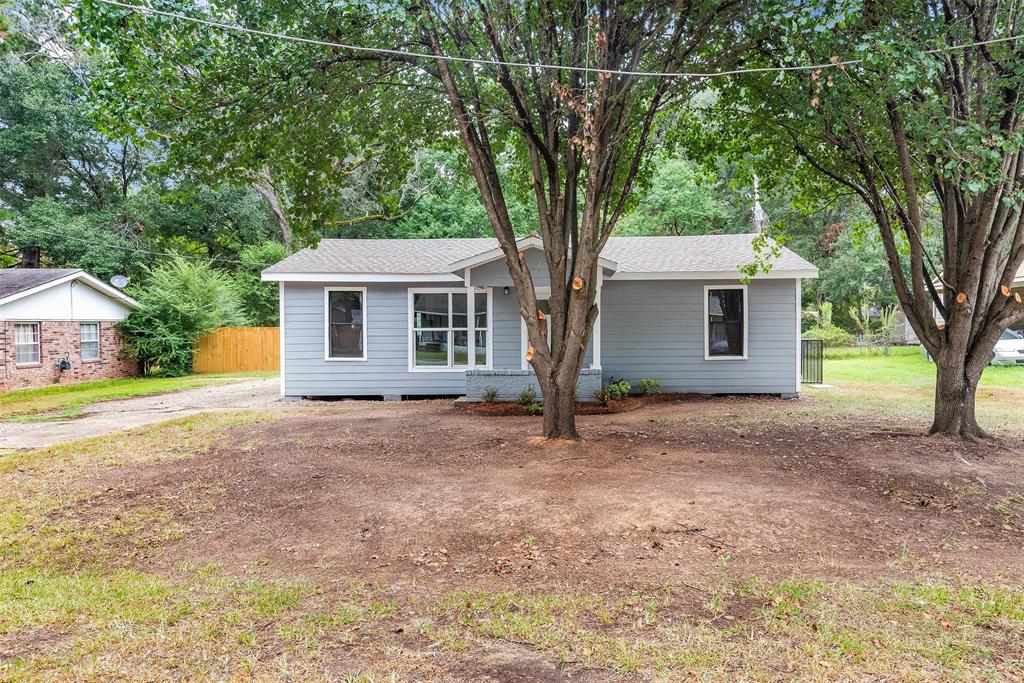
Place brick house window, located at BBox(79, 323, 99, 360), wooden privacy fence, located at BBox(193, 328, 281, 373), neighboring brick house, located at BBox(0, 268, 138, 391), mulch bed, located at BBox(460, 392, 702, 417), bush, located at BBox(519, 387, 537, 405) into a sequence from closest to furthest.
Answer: mulch bed, located at BBox(460, 392, 702, 417) → bush, located at BBox(519, 387, 537, 405) → neighboring brick house, located at BBox(0, 268, 138, 391) → brick house window, located at BBox(79, 323, 99, 360) → wooden privacy fence, located at BBox(193, 328, 281, 373)

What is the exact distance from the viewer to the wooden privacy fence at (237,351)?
69.0 ft

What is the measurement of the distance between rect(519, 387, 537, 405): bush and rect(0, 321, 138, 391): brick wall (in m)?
12.9

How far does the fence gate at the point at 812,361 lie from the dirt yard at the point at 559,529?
793cm

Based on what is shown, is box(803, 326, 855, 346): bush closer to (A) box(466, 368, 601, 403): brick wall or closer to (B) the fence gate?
(B) the fence gate

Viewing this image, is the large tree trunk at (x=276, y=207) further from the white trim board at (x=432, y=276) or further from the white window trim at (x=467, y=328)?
the white window trim at (x=467, y=328)

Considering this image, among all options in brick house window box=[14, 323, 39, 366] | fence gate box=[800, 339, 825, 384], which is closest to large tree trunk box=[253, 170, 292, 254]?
brick house window box=[14, 323, 39, 366]

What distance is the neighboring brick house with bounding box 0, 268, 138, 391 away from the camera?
15.4 metres

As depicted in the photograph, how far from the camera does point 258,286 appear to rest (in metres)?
26.0

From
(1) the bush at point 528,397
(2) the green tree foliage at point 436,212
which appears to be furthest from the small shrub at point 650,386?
(2) the green tree foliage at point 436,212

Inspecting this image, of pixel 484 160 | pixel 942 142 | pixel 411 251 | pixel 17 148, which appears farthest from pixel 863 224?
pixel 17 148

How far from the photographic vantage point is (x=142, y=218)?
26.5m

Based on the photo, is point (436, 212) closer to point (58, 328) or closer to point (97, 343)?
point (97, 343)


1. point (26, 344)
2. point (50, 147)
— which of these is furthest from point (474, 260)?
point (50, 147)

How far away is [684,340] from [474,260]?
4.55 meters
